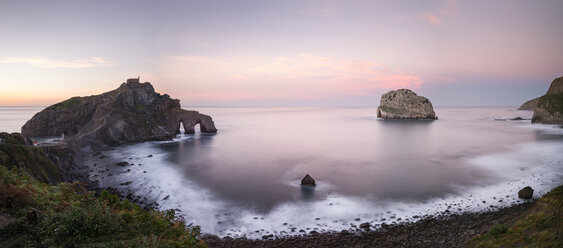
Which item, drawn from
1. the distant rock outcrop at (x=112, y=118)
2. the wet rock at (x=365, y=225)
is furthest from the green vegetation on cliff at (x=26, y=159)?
the distant rock outcrop at (x=112, y=118)

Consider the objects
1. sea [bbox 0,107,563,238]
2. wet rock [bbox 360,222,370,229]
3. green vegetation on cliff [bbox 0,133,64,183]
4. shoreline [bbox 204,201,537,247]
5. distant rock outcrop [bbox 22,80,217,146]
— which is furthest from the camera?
distant rock outcrop [bbox 22,80,217,146]

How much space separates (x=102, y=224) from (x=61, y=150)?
123 ft

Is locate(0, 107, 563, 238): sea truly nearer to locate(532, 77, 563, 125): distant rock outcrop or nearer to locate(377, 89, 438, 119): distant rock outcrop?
locate(532, 77, 563, 125): distant rock outcrop

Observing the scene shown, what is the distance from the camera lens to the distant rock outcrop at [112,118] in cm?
5759

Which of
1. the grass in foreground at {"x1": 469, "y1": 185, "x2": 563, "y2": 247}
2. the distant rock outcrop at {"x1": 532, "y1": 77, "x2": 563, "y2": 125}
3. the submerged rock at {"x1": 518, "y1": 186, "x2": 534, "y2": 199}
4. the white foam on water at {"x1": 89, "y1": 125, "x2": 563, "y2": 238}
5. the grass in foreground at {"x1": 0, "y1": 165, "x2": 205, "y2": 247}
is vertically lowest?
the white foam on water at {"x1": 89, "y1": 125, "x2": 563, "y2": 238}

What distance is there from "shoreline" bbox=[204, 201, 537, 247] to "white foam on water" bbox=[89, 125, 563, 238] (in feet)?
3.21

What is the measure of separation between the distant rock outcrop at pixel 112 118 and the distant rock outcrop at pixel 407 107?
12279cm

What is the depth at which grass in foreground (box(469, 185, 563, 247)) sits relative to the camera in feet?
30.6

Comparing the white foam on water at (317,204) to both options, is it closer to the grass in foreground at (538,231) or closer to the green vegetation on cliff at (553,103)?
the grass in foreground at (538,231)

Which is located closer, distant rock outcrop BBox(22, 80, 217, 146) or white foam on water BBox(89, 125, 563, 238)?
white foam on water BBox(89, 125, 563, 238)

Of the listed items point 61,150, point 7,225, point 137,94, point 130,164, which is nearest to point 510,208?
point 7,225

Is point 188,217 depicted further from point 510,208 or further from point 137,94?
point 137,94

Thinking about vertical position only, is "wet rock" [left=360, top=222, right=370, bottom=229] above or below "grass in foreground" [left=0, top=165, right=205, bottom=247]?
below

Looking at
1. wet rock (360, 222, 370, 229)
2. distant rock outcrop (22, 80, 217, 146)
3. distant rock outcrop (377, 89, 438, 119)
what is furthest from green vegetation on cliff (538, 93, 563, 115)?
distant rock outcrop (22, 80, 217, 146)
